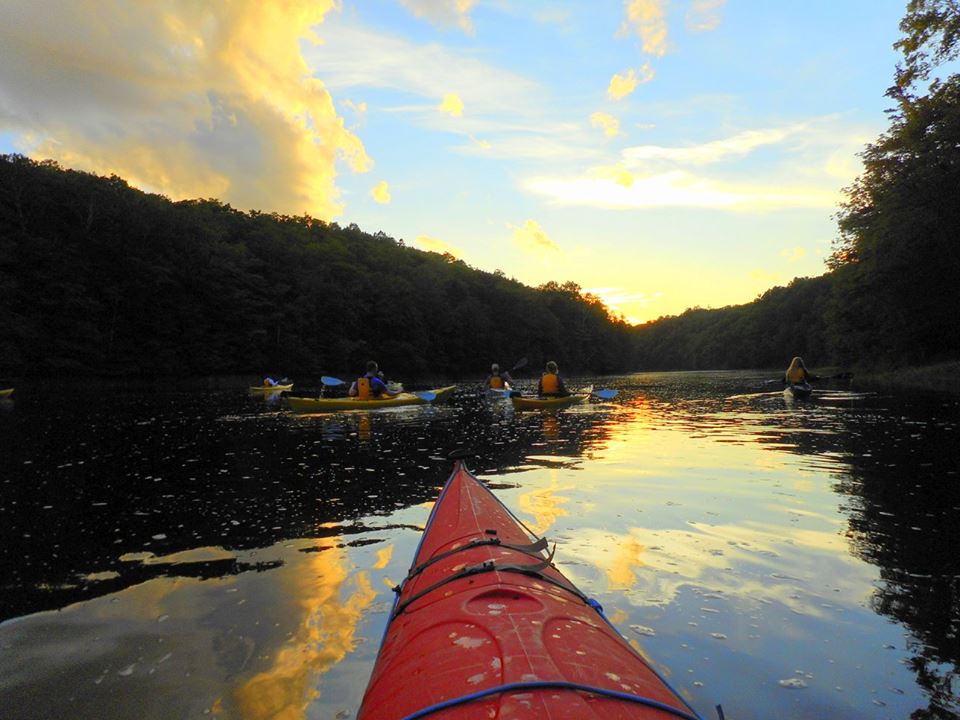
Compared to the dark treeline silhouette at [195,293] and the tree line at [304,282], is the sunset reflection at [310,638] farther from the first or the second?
the dark treeline silhouette at [195,293]

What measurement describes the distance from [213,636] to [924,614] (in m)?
4.41

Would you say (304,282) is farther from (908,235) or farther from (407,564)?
(407,564)

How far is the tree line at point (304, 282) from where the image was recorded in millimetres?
28312

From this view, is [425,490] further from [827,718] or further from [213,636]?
[827,718]

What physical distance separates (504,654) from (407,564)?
2997 mm

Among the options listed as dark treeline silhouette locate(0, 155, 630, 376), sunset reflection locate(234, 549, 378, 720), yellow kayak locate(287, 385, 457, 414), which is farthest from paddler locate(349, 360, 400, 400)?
dark treeline silhouette locate(0, 155, 630, 376)

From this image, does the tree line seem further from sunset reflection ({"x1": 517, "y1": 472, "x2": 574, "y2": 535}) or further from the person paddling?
sunset reflection ({"x1": 517, "y1": 472, "x2": 574, "y2": 535})

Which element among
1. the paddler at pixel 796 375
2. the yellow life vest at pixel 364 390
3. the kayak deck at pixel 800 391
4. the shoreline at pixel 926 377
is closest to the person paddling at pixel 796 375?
the paddler at pixel 796 375

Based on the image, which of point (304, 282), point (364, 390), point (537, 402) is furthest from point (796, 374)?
point (304, 282)

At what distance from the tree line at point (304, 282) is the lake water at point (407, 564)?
65.2 ft

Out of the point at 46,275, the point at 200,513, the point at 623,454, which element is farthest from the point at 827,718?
the point at 46,275

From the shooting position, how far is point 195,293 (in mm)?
48469

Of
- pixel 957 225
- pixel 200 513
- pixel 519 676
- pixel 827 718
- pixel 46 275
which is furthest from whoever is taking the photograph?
pixel 46 275

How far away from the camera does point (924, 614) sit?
3744 millimetres
